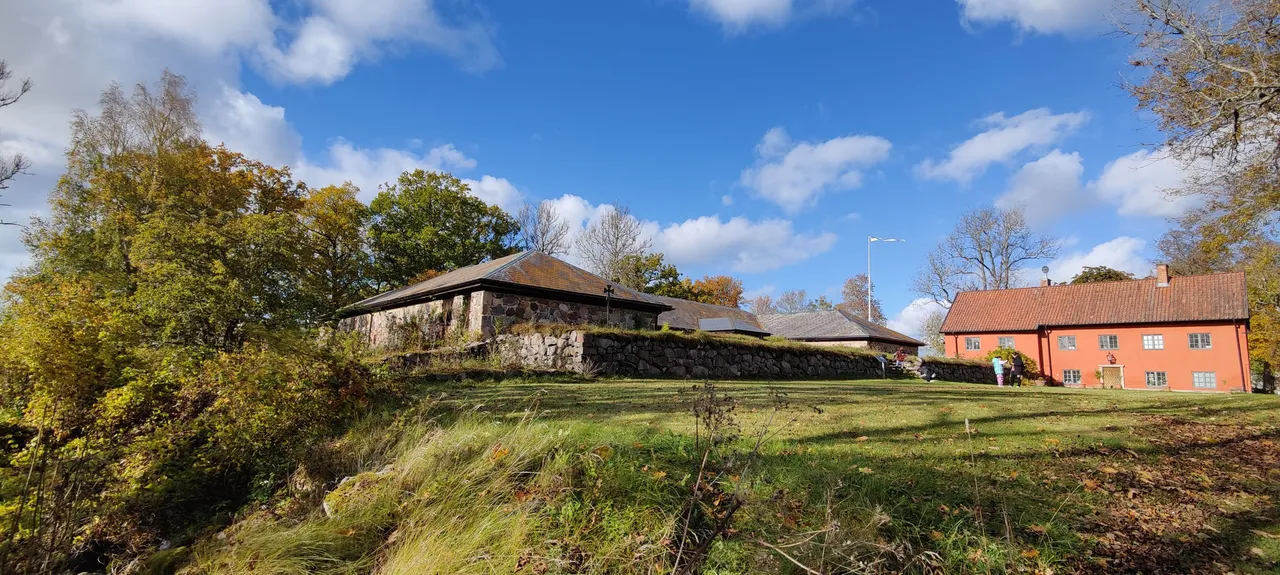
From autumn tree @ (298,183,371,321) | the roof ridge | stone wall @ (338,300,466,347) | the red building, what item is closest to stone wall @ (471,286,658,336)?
the roof ridge

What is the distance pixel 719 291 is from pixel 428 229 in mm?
23680

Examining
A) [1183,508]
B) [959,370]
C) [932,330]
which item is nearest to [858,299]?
[932,330]

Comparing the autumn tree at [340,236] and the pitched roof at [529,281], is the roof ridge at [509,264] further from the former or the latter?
the autumn tree at [340,236]

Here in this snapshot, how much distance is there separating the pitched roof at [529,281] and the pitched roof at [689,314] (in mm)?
6910

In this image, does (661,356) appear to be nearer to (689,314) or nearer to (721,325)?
(721,325)

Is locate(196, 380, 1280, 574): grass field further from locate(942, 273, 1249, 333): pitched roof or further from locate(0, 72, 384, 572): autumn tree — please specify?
locate(942, 273, 1249, 333): pitched roof

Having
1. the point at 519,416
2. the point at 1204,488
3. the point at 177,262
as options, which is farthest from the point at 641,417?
the point at 177,262

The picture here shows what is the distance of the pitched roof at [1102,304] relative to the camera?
28428 millimetres

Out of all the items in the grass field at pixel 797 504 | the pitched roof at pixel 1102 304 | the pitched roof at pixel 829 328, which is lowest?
the grass field at pixel 797 504

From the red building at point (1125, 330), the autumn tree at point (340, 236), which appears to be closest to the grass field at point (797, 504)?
the autumn tree at point (340, 236)

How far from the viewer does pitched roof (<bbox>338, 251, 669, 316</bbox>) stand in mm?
17172

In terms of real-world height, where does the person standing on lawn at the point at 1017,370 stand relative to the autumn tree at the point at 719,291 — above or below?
below

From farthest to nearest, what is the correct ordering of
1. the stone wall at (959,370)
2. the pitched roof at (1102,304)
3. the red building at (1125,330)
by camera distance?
the pitched roof at (1102,304), the red building at (1125,330), the stone wall at (959,370)

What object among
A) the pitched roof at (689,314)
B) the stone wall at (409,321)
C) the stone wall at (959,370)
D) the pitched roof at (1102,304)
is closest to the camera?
the stone wall at (409,321)
